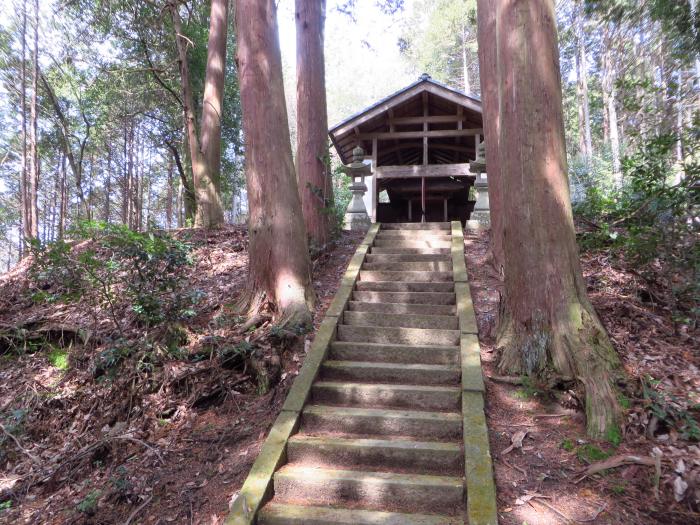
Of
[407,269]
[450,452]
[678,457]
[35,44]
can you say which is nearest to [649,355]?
[678,457]

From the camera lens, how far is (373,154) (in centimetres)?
1261

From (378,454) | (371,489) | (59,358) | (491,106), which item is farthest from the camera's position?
(491,106)

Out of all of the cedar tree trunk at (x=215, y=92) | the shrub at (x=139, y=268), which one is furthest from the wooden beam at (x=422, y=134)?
the shrub at (x=139, y=268)

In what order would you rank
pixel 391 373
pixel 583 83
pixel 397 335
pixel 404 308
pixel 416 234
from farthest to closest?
pixel 583 83, pixel 416 234, pixel 404 308, pixel 397 335, pixel 391 373

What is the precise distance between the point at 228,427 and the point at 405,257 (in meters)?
4.08

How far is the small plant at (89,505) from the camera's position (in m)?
3.68

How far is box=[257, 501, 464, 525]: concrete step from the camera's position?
3.21 m

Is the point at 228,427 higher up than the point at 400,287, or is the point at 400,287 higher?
the point at 400,287

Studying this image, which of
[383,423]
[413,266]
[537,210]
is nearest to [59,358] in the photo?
[383,423]

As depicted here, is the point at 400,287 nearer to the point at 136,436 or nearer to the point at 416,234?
the point at 416,234

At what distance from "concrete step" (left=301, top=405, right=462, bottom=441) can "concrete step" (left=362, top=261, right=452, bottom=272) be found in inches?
123

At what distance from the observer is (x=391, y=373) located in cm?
478

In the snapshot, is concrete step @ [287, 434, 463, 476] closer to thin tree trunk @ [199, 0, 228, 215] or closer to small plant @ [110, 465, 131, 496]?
small plant @ [110, 465, 131, 496]

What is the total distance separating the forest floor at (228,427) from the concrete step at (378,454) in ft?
1.30
